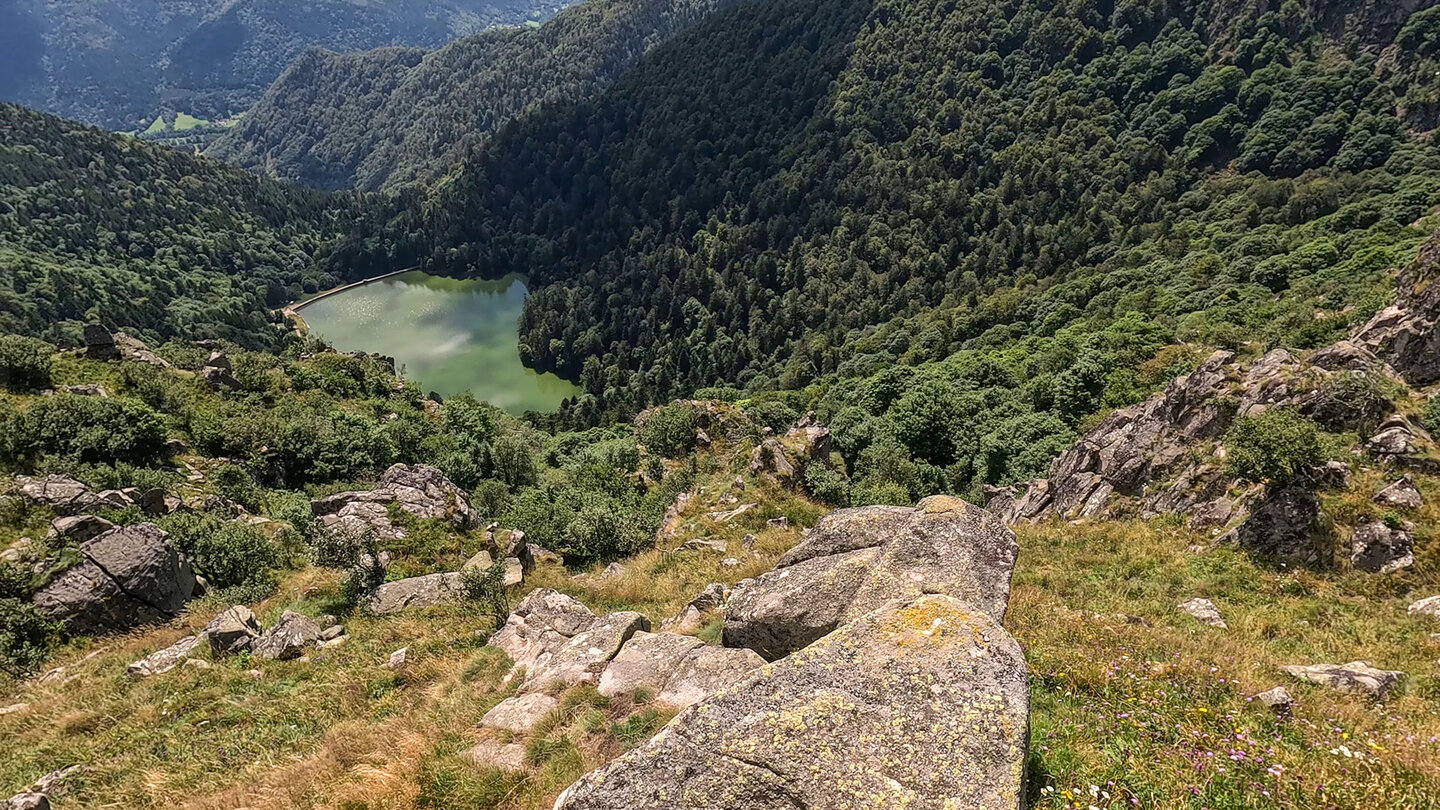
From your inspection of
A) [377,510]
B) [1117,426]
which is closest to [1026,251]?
[1117,426]

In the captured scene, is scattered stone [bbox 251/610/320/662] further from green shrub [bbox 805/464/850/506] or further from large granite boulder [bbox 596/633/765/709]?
green shrub [bbox 805/464/850/506]

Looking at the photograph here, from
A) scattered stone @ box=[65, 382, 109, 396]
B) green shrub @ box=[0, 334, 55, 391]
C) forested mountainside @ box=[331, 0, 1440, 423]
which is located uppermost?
green shrub @ box=[0, 334, 55, 391]

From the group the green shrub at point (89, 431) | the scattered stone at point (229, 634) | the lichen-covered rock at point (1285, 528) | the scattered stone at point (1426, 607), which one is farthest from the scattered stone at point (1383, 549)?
the green shrub at point (89, 431)

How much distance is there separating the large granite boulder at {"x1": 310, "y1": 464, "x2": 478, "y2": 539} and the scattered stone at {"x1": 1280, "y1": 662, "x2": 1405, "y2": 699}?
30.0 metres

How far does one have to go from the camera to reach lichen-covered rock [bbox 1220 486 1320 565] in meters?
19.2

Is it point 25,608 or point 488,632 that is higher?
point 25,608

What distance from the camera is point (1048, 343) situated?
298ft

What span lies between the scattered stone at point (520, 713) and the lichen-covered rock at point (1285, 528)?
2174cm

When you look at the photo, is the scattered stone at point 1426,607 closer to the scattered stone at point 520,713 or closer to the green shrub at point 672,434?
the scattered stone at point 520,713

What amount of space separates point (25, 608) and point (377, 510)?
42.5 feet

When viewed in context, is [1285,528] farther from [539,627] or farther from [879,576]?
[539,627]

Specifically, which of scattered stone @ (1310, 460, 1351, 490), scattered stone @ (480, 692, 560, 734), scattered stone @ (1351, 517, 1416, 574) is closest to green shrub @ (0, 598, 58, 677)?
scattered stone @ (480, 692, 560, 734)

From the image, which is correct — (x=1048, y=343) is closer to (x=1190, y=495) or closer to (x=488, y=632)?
(x=1190, y=495)

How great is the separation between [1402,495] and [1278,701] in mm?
15114
